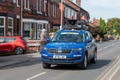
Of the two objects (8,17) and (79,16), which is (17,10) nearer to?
(8,17)

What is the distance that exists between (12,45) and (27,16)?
14.6m

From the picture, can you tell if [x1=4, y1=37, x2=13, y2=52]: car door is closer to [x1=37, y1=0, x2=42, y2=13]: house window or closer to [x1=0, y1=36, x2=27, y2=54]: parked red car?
[x1=0, y1=36, x2=27, y2=54]: parked red car

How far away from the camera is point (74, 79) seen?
1501cm

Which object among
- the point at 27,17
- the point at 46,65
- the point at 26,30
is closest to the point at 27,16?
the point at 27,17

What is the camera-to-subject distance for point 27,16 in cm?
4516

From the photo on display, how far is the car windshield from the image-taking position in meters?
19.6

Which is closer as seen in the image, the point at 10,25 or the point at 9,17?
the point at 9,17

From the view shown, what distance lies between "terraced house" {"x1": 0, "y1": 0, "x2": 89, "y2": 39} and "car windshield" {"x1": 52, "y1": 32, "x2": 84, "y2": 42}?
18.0m

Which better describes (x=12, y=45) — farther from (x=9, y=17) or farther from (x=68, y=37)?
(x=68, y=37)

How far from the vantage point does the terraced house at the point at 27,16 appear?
38.1 meters

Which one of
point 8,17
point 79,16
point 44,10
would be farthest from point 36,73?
point 79,16

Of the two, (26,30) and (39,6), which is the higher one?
(39,6)

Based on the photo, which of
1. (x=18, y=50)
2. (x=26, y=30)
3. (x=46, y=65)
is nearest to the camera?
(x=46, y=65)

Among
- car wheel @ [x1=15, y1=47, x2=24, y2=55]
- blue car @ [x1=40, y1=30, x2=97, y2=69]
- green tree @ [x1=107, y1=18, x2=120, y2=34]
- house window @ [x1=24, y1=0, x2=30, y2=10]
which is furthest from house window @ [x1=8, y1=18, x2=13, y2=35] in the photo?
green tree @ [x1=107, y1=18, x2=120, y2=34]
